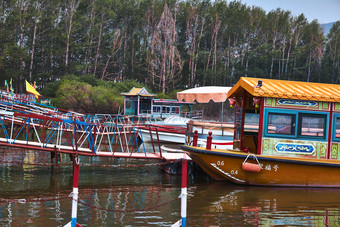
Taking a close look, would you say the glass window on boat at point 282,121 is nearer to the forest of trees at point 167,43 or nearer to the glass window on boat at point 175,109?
the glass window on boat at point 175,109

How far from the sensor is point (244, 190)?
1159cm

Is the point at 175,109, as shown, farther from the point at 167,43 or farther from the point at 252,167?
the point at 252,167

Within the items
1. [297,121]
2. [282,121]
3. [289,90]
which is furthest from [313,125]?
[289,90]

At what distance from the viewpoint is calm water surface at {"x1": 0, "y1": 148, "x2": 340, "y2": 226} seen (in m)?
8.33

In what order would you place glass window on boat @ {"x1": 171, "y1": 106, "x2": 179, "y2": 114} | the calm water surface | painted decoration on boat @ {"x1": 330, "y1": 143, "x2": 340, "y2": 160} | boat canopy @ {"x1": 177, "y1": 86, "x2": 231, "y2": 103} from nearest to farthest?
the calm water surface < painted decoration on boat @ {"x1": 330, "y1": 143, "x2": 340, "y2": 160} < boat canopy @ {"x1": 177, "y1": 86, "x2": 231, "y2": 103} < glass window on boat @ {"x1": 171, "y1": 106, "x2": 179, "y2": 114}

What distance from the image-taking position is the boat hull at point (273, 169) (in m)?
11.4

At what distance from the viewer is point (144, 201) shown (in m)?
10.0

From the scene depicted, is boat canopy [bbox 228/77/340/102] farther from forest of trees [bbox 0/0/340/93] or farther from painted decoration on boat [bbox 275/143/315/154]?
forest of trees [bbox 0/0/340/93]

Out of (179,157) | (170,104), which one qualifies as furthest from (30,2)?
(179,157)

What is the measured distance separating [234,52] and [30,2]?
2668 cm

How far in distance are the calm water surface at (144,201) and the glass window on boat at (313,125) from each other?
181 cm

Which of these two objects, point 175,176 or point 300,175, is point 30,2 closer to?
point 175,176

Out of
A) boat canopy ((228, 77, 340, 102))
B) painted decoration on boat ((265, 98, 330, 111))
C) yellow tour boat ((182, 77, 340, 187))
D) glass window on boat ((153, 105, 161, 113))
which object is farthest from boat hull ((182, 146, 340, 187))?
glass window on boat ((153, 105, 161, 113))

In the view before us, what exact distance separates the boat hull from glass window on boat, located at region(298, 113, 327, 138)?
0.83 meters
